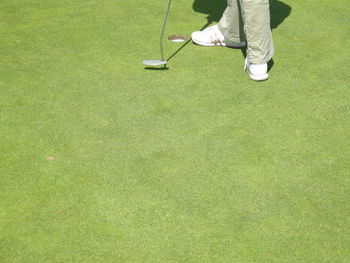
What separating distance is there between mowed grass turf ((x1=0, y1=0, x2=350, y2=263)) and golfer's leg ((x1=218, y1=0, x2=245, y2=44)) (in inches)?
3.7

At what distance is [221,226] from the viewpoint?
2.21m

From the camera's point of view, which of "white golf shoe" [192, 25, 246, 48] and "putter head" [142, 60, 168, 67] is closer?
"putter head" [142, 60, 168, 67]

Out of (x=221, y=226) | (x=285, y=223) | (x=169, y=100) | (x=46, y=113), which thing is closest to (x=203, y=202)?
(x=221, y=226)

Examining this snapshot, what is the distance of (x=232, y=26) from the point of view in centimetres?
371

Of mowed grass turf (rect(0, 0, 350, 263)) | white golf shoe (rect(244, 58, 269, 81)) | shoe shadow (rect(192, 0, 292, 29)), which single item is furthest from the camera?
shoe shadow (rect(192, 0, 292, 29))

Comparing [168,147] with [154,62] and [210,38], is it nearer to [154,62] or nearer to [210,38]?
[154,62]

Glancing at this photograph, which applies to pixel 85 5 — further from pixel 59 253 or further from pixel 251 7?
pixel 59 253

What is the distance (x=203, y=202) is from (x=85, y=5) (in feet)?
8.38

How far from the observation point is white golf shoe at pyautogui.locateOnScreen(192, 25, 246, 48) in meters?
3.73

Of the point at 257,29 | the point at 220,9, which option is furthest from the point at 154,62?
the point at 220,9

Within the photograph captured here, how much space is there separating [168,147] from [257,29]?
113cm

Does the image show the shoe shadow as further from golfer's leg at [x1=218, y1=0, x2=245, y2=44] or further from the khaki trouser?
the khaki trouser

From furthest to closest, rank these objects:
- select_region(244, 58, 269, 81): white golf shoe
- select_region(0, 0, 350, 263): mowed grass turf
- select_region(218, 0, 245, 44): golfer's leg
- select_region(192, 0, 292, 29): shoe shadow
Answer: select_region(192, 0, 292, 29): shoe shadow < select_region(218, 0, 245, 44): golfer's leg < select_region(244, 58, 269, 81): white golf shoe < select_region(0, 0, 350, 263): mowed grass turf

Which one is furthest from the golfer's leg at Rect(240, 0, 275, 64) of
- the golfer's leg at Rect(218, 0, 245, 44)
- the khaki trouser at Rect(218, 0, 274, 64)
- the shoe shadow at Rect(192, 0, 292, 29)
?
the shoe shadow at Rect(192, 0, 292, 29)
